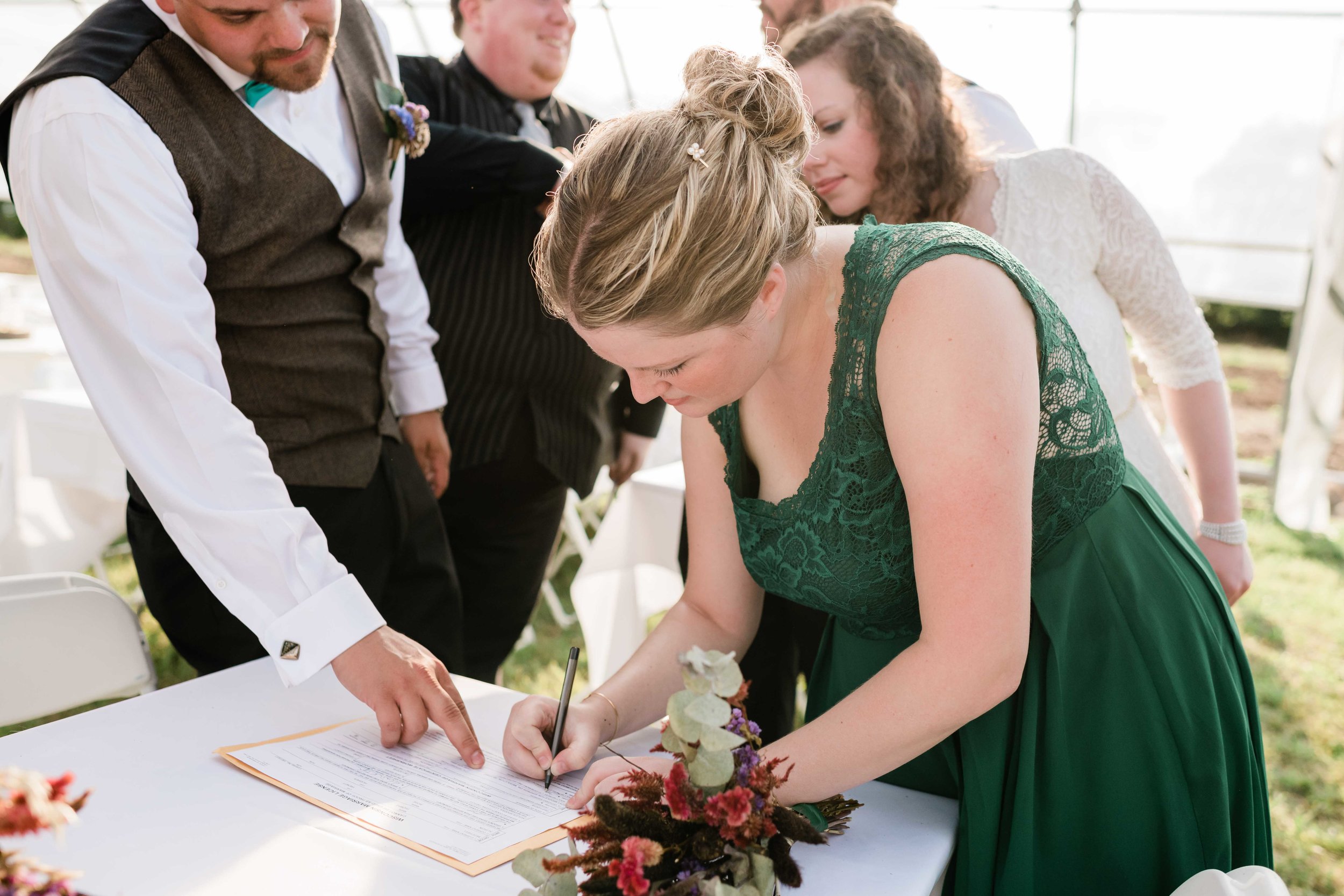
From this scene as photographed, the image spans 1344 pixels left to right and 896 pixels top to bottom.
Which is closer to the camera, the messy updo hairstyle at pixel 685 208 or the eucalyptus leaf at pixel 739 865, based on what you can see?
the eucalyptus leaf at pixel 739 865

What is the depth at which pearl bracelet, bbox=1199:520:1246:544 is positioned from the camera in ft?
6.52

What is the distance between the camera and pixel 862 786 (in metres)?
1.25

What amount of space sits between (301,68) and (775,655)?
1456 mm

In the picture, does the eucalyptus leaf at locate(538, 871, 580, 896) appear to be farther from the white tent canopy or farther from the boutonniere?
the white tent canopy

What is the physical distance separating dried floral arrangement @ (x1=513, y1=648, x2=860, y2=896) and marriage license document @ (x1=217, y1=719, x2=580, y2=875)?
23cm

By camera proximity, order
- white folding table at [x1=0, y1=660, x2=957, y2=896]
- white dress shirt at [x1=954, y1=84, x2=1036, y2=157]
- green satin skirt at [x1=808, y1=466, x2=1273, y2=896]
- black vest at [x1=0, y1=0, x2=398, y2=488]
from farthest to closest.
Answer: white dress shirt at [x1=954, y1=84, x2=1036, y2=157] < black vest at [x1=0, y1=0, x2=398, y2=488] < green satin skirt at [x1=808, y1=466, x2=1273, y2=896] < white folding table at [x1=0, y1=660, x2=957, y2=896]

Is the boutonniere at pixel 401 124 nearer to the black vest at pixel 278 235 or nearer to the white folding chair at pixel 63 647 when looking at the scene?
the black vest at pixel 278 235

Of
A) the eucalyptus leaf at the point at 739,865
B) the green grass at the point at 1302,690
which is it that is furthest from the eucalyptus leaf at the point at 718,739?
the green grass at the point at 1302,690

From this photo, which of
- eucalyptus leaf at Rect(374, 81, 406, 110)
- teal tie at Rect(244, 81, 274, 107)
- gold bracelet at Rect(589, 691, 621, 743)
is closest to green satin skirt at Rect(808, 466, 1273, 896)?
gold bracelet at Rect(589, 691, 621, 743)

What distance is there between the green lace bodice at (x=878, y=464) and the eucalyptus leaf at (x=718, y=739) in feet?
1.75

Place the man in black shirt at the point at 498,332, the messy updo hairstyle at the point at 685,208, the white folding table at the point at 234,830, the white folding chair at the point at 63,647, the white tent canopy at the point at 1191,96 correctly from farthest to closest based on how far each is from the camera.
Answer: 1. the white tent canopy at the point at 1191,96
2. the man in black shirt at the point at 498,332
3. the white folding chair at the point at 63,647
4. the messy updo hairstyle at the point at 685,208
5. the white folding table at the point at 234,830

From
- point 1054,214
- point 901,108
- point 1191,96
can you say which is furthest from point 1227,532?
point 1191,96

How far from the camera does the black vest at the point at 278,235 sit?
150 cm

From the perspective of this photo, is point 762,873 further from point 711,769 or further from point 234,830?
point 234,830
